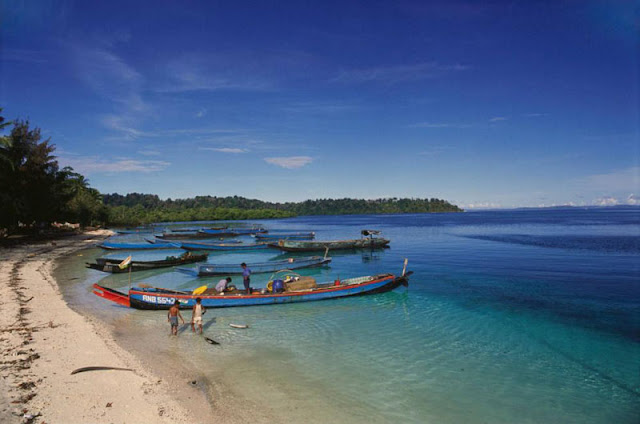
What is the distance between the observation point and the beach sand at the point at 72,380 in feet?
27.3

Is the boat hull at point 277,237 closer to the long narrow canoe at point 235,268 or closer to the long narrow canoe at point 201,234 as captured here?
the long narrow canoe at point 201,234

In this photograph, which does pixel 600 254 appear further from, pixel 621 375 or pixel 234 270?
pixel 234 270

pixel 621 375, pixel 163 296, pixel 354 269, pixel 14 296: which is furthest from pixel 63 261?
pixel 621 375

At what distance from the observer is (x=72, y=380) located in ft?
32.1

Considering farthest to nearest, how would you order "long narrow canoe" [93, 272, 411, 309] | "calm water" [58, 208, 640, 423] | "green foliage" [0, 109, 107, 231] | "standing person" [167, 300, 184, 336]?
"green foliage" [0, 109, 107, 231]
"long narrow canoe" [93, 272, 411, 309]
"standing person" [167, 300, 184, 336]
"calm water" [58, 208, 640, 423]

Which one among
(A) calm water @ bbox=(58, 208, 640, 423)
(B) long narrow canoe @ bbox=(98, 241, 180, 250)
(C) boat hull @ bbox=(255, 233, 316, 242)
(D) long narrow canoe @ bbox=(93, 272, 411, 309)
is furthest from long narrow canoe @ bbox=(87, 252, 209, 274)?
(C) boat hull @ bbox=(255, 233, 316, 242)

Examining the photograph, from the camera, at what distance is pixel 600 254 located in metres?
37.7

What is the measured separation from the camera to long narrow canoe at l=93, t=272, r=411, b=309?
58.1 ft

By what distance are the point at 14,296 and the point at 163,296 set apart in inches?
337

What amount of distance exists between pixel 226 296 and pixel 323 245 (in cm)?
2787

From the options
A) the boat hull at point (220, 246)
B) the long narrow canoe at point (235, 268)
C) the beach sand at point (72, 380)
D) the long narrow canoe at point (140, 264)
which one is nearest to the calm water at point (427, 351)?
the beach sand at point (72, 380)

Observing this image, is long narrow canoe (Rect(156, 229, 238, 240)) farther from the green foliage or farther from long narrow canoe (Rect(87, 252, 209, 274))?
long narrow canoe (Rect(87, 252, 209, 274))

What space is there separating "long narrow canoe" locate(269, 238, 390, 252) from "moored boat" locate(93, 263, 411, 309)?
76.2 ft

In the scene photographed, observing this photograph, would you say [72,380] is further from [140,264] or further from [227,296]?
[140,264]
